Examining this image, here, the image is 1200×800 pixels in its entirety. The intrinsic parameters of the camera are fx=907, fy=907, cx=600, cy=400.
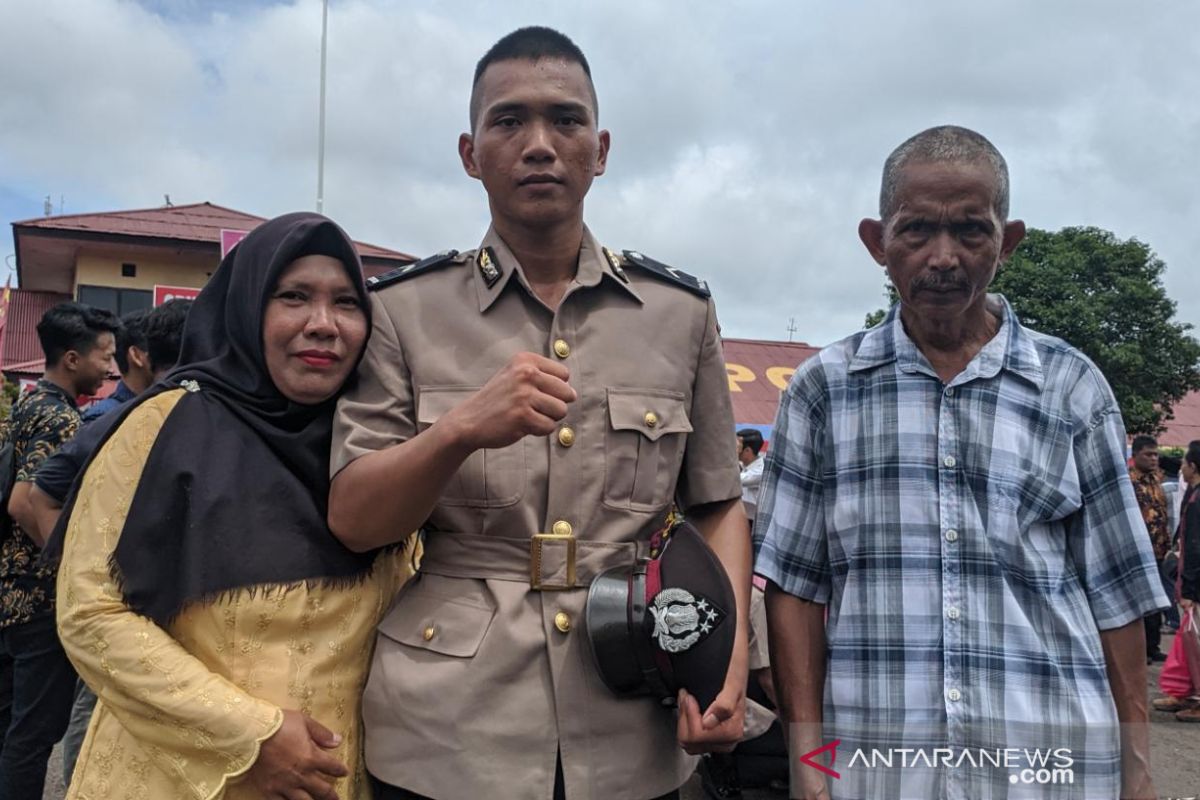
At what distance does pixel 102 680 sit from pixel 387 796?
0.60m

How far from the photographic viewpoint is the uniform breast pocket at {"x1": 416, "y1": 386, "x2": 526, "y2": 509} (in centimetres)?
173

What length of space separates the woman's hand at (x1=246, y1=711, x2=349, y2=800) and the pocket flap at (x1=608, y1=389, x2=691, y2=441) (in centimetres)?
83

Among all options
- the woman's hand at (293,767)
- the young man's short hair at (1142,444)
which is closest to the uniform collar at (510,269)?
the woman's hand at (293,767)

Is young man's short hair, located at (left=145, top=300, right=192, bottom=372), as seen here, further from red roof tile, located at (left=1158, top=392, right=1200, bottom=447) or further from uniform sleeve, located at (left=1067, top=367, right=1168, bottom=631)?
red roof tile, located at (left=1158, top=392, right=1200, bottom=447)

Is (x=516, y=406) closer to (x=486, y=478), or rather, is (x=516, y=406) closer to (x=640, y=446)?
(x=486, y=478)

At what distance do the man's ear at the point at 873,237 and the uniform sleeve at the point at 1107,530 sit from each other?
1.60 ft

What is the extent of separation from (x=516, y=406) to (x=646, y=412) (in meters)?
0.43

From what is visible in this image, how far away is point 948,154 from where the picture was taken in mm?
1848

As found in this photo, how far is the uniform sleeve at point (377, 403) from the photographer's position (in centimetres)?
172

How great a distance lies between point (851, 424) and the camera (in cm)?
194

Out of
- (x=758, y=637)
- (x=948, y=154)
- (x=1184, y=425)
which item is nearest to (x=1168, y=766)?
(x=758, y=637)

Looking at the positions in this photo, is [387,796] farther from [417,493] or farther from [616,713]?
[417,493]

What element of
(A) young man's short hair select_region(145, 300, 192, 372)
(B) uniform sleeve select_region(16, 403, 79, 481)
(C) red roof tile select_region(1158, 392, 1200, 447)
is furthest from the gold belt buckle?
(C) red roof tile select_region(1158, 392, 1200, 447)

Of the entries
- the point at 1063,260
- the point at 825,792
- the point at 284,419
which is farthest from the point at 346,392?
the point at 1063,260
